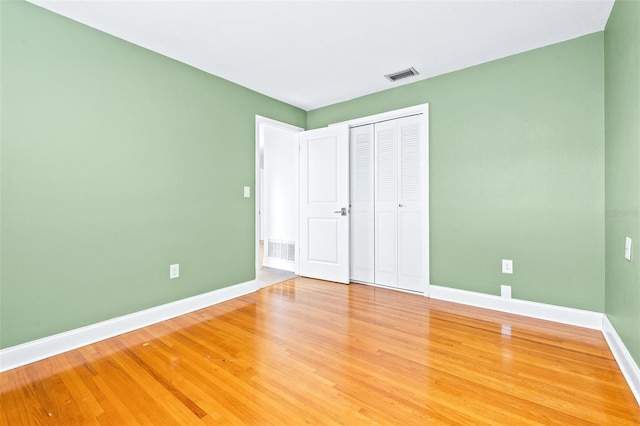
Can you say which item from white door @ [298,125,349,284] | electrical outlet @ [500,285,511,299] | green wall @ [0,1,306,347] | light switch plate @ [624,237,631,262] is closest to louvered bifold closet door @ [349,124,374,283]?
white door @ [298,125,349,284]

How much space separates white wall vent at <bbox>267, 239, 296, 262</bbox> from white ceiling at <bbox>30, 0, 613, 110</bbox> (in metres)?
2.57

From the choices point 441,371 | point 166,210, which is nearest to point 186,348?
point 166,210

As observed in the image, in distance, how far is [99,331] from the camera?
2.34 metres

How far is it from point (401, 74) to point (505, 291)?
247 cm

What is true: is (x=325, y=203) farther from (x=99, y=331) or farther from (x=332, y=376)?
(x=99, y=331)

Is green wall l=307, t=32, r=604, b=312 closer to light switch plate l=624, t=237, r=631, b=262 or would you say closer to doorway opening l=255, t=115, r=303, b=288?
light switch plate l=624, t=237, r=631, b=262

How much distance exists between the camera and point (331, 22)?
2307mm

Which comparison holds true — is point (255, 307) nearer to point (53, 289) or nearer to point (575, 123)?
point (53, 289)

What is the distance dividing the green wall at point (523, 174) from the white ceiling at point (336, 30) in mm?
255

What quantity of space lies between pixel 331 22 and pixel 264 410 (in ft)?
8.65

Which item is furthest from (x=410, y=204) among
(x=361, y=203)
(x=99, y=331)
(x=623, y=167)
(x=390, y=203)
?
(x=99, y=331)

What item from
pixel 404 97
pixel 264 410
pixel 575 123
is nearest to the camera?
pixel 264 410

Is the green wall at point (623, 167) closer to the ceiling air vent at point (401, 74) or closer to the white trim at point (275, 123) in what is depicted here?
the ceiling air vent at point (401, 74)

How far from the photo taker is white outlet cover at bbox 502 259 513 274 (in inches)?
112
